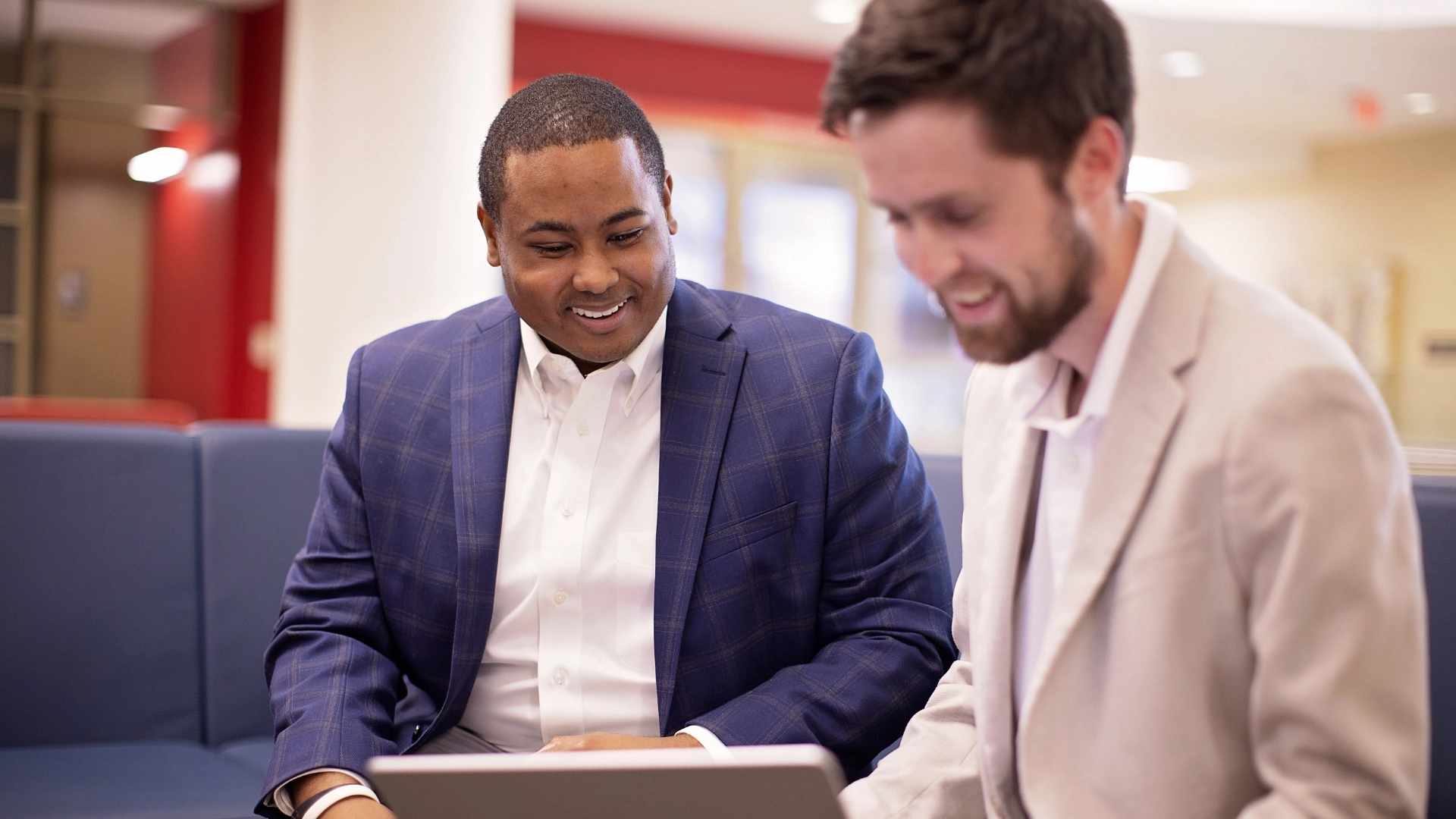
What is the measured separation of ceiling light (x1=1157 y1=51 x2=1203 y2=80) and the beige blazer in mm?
7315

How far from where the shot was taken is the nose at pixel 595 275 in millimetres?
1561

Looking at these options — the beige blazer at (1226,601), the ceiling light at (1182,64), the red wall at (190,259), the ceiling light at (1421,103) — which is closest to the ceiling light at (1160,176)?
the ceiling light at (1182,64)

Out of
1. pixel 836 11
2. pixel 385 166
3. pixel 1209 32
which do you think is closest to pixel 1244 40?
pixel 1209 32

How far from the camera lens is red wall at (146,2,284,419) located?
6641mm

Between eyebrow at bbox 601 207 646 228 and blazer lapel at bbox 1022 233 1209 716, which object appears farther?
eyebrow at bbox 601 207 646 228

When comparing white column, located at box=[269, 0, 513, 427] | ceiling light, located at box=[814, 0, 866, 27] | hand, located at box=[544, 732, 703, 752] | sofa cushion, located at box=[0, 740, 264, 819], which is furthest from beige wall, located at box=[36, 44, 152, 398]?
hand, located at box=[544, 732, 703, 752]

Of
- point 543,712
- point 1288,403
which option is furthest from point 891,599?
point 1288,403

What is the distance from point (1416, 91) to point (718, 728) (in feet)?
29.2

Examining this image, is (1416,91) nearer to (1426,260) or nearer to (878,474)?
(1426,260)

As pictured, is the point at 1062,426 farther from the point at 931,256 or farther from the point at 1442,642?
the point at 1442,642

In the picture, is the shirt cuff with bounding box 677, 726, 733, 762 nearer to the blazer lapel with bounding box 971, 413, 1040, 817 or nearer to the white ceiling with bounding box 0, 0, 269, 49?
the blazer lapel with bounding box 971, 413, 1040, 817

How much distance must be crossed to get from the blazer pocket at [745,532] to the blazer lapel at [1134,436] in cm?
59

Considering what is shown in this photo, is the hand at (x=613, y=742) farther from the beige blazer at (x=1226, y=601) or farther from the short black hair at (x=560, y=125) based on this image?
the short black hair at (x=560, y=125)

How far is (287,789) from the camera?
1514 millimetres
